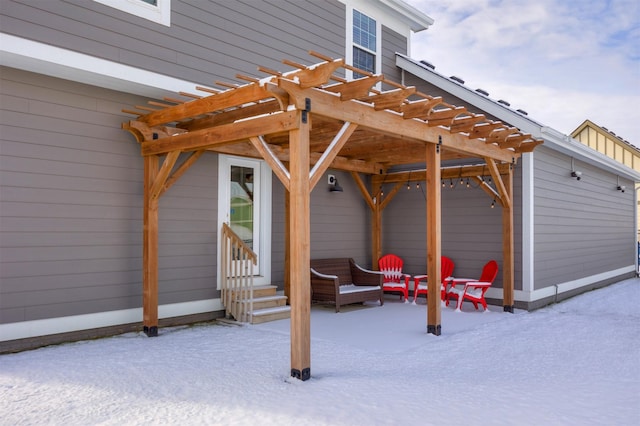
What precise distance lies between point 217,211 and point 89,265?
180 centimetres

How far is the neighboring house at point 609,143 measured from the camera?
749 inches

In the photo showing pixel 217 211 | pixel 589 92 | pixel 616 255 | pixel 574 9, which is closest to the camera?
pixel 217 211

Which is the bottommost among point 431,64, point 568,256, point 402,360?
point 402,360

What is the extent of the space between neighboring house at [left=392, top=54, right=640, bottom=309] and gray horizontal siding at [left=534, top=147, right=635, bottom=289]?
16 mm

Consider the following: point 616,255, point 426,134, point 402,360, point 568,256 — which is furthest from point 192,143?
point 616,255

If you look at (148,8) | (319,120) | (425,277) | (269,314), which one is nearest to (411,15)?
(425,277)

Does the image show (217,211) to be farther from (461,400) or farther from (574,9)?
(574,9)

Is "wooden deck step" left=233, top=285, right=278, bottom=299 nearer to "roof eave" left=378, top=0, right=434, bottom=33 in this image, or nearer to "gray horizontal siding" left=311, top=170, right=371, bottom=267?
"gray horizontal siding" left=311, top=170, right=371, bottom=267

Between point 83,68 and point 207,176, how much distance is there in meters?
1.99

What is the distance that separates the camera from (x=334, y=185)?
8.55m

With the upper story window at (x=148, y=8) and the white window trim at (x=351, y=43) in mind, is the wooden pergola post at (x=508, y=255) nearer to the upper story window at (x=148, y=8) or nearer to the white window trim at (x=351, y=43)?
the white window trim at (x=351, y=43)

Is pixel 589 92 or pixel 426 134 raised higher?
pixel 589 92

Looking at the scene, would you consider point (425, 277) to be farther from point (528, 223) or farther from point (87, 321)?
point (87, 321)

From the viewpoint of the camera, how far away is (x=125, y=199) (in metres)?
5.78
